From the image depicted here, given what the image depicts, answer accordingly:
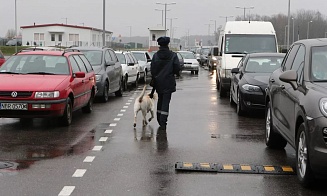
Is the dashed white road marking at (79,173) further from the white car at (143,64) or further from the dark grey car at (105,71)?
the white car at (143,64)

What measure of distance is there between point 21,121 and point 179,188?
264 inches

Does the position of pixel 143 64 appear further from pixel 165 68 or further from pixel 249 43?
pixel 165 68

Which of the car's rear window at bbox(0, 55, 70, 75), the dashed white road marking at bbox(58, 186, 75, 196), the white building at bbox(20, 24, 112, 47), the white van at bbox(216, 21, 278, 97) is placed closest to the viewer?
the dashed white road marking at bbox(58, 186, 75, 196)

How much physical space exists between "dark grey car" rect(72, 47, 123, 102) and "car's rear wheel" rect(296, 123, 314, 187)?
34.6 feet

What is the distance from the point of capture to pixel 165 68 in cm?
1125

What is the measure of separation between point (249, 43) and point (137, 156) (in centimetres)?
1226

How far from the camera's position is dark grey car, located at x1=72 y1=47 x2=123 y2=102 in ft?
55.1

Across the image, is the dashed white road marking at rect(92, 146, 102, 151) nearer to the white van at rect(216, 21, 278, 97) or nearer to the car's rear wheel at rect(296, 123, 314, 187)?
the car's rear wheel at rect(296, 123, 314, 187)

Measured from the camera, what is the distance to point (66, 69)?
1210 cm

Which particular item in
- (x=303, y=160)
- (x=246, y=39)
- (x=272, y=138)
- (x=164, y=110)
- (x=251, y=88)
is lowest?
(x=272, y=138)

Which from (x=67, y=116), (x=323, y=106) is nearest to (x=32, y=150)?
(x=67, y=116)

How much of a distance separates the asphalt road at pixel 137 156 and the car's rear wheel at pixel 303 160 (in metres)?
0.12

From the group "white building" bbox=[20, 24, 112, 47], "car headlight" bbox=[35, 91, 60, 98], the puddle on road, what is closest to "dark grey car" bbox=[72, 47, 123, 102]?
"car headlight" bbox=[35, 91, 60, 98]

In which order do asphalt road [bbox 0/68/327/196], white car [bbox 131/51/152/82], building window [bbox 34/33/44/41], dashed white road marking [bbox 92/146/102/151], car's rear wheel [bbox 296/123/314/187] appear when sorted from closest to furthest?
1. car's rear wheel [bbox 296/123/314/187]
2. asphalt road [bbox 0/68/327/196]
3. dashed white road marking [bbox 92/146/102/151]
4. white car [bbox 131/51/152/82]
5. building window [bbox 34/33/44/41]
